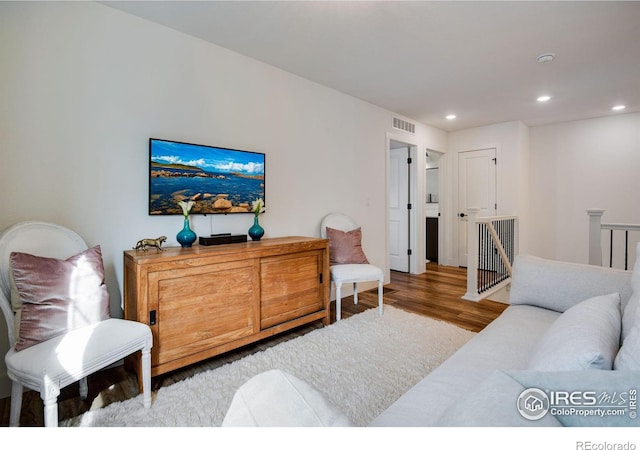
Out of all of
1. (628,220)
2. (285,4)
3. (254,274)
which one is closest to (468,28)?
(285,4)

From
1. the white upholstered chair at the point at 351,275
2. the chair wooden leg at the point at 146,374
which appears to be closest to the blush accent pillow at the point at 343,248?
the white upholstered chair at the point at 351,275

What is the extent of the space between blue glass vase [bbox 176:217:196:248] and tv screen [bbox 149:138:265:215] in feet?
0.55

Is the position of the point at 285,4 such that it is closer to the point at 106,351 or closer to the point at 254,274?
the point at 254,274

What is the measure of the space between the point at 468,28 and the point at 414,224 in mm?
3158

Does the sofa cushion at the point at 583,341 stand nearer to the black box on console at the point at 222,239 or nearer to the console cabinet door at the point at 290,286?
the console cabinet door at the point at 290,286

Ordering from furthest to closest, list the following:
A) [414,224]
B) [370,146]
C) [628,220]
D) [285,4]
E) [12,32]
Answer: [414,224] → [628,220] → [370,146] → [285,4] → [12,32]

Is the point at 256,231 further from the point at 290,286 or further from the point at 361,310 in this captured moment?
the point at 361,310

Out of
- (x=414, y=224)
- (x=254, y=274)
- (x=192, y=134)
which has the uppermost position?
(x=192, y=134)

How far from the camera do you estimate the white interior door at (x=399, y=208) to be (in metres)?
5.25

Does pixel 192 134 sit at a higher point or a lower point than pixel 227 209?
higher

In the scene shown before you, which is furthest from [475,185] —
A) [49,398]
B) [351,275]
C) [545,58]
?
[49,398]

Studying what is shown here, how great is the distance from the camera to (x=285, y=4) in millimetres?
2133

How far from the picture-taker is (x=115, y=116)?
7.21 feet

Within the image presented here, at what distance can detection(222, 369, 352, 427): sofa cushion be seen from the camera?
2.01ft
